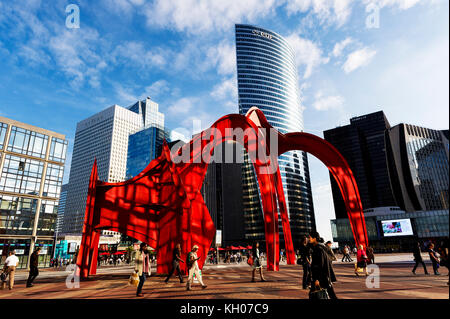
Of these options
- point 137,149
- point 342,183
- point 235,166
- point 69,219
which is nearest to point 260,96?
point 235,166

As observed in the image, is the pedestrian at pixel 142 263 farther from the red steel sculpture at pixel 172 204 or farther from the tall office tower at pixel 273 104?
the tall office tower at pixel 273 104

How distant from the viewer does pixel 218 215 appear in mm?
83750

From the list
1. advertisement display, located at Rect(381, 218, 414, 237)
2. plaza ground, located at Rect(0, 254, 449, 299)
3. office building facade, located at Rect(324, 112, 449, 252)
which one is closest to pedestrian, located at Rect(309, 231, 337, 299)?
office building facade, located at Rect(324, 112, 449, 252)

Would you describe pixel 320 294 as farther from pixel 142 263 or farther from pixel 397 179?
pixel 397 179

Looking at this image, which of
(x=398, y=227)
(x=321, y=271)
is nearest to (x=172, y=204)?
(x=321, y=271)

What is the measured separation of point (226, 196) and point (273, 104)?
39.8 m

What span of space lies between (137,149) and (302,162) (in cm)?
7850

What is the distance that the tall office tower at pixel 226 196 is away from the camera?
81.2 m

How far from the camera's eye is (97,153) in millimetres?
146250

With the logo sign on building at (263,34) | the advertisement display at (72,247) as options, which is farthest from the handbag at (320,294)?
the logo sign on building at (263,34)

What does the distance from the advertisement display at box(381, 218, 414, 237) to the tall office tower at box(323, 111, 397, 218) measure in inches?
2681

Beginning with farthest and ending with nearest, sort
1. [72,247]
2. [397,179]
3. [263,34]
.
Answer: [263,34] → [397,179] → [72,247]

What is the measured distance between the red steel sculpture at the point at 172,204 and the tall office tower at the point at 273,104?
69.1m
